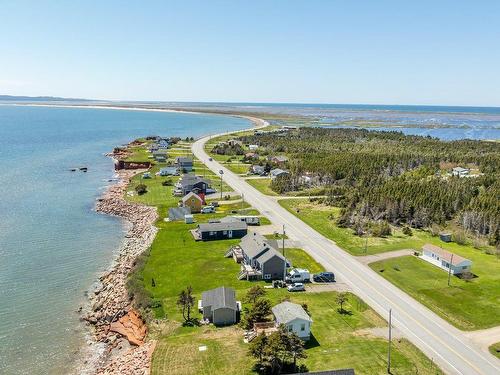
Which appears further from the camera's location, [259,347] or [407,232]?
[407,232]

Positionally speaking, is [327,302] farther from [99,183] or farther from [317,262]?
[99,183]

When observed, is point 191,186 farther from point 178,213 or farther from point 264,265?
point 264,265

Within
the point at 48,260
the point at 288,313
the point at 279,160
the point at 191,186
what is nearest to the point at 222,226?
the point at 48,260

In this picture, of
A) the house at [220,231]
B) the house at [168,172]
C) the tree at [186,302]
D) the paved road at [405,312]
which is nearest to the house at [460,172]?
the paved road at [405,312]

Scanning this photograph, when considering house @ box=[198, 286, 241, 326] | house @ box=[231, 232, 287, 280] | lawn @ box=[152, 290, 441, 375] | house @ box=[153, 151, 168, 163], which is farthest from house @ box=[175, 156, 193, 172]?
lawn @ box=[152, 290, 441, 375]

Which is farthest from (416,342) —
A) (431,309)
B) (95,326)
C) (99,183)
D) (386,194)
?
(99,183)

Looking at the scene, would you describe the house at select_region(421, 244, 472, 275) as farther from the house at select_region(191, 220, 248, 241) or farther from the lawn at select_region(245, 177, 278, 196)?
the lawn at select_region(245, 177, 278, 196)
